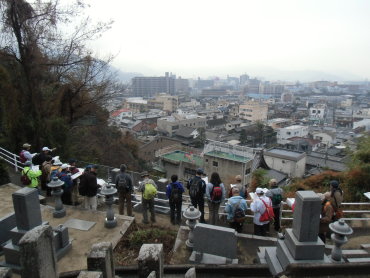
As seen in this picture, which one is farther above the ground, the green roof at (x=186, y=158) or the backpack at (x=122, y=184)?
the backpack at (x=122, y=184)

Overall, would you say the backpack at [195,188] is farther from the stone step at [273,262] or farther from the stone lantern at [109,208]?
the stone step at [273,262]

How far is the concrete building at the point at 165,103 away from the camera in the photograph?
87.8 metres

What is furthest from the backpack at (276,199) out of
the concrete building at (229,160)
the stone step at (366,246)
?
the concrete building at (229,160)

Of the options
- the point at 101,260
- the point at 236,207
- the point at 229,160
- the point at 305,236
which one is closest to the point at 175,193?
the point at 236,207

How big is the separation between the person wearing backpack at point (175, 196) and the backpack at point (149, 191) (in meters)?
0.32

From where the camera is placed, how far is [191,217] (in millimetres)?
5027

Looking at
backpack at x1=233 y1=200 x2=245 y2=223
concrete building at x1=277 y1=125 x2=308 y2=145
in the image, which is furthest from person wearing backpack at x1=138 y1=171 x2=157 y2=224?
concrete building at x1=277 y1=125 x2=308 y2=145

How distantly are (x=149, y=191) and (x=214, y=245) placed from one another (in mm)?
1981

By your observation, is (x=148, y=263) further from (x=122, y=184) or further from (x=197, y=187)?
(x=122, y=184)

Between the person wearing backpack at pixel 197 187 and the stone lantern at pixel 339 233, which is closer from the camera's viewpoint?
the stone lantern at pixel 339 233

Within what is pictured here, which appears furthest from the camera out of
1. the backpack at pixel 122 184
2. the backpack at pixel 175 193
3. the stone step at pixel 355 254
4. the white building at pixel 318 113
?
the white building at pixel 318 113

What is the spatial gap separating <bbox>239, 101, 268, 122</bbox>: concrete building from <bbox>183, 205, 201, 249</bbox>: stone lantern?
7124 centimetres

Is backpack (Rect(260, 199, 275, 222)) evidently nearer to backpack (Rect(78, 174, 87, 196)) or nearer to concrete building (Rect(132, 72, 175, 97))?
backpack (Rect(78, 174, 87, 196))

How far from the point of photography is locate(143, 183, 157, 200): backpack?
20.5ft
